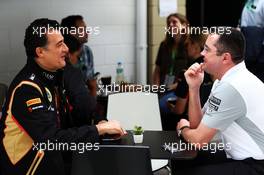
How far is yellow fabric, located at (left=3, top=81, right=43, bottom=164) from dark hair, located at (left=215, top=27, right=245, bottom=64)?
0.91 metres

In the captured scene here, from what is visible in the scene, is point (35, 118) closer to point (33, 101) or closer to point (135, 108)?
point (33, 101)

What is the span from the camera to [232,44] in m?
1.89

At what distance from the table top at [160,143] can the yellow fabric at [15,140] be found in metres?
0.36

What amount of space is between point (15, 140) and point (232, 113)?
1.02 meters

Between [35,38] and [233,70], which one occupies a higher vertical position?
[35,38]

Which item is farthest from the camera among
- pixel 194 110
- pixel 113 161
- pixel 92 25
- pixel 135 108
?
pixel 92 25

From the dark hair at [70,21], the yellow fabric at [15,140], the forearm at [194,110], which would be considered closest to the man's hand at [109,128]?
the yellow fabric at [15,140]

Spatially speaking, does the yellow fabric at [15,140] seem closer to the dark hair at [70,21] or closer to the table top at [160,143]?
the table top at [160,143]

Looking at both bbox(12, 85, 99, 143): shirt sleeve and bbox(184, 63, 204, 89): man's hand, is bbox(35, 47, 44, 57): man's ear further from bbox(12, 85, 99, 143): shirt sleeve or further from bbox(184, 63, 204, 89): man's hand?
bbox(184, 63, 204, 89): man's hand

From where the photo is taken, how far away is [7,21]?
3248mm

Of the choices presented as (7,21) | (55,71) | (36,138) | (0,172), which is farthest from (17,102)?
(7,21)

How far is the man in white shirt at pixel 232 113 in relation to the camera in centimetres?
178

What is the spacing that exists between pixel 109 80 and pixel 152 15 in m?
0.85

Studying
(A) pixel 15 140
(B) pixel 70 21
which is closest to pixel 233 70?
(A) pixel 15 140
